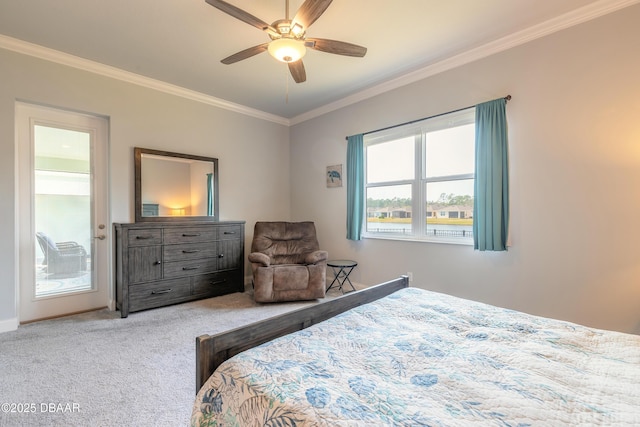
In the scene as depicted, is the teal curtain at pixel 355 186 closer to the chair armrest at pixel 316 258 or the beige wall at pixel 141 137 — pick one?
Answer: the chair armrest at pixel 316 258

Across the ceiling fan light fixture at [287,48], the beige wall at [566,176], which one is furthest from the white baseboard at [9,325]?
the beige wall at [566,176]

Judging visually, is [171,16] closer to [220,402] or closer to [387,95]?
[387,95]

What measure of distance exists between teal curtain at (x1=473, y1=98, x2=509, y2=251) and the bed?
140 centimetres

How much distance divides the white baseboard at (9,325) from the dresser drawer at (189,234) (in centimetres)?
149

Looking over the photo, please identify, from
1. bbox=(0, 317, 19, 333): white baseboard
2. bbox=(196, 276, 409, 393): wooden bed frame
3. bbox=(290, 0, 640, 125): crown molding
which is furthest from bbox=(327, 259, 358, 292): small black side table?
bbox=(0, 317, 19, 333): white baseboard

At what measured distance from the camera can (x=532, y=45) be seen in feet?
8.57

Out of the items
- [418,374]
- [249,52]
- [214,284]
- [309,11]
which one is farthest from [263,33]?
[214,284]

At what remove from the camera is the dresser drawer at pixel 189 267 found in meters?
3.43

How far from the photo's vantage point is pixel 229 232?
397cm

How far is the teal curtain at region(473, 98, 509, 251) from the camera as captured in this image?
2711mm

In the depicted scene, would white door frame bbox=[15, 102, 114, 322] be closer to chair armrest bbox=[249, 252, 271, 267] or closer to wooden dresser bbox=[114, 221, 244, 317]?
wooden dresser bbox=[114, 221, 244, 317]

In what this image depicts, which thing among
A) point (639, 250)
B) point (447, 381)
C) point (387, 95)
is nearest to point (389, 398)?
point (447, 381)

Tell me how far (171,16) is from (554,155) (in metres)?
3.53

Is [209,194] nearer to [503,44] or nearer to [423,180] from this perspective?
[423,180]
